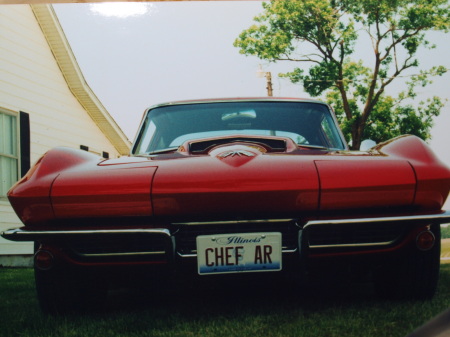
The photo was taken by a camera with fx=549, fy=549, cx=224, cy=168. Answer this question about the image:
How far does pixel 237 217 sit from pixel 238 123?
1485 mm

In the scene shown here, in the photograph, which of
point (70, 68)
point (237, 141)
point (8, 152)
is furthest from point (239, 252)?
point (70, 68)

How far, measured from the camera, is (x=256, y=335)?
2.31 m

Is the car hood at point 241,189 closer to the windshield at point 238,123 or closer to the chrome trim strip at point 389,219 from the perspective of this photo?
the chrome trim strip at point 389,219

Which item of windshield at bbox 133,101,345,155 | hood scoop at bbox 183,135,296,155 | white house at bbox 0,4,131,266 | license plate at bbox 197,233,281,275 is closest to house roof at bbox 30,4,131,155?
white house at bbox 0,4,131,266

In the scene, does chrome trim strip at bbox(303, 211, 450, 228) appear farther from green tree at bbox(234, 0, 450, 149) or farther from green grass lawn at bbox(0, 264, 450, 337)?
green tree at bbox(234, 0, 450, 149)

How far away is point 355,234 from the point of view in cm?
264

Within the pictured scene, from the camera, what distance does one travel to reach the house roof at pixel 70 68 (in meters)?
10.5

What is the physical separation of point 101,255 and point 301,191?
1.01 metres

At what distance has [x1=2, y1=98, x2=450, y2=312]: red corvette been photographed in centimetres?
255

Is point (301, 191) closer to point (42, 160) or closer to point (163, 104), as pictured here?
point (42, 160)

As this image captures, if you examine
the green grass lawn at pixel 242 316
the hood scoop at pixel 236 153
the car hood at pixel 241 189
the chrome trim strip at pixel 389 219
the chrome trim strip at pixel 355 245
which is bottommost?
the green grass lawn at pixel 242 316

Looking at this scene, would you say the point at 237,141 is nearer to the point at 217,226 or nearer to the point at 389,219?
the point at 217,226

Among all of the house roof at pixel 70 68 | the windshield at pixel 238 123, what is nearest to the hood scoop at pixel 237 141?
the windshield at pixel 238 123

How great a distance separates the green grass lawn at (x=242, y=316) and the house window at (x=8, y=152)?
544 cm
